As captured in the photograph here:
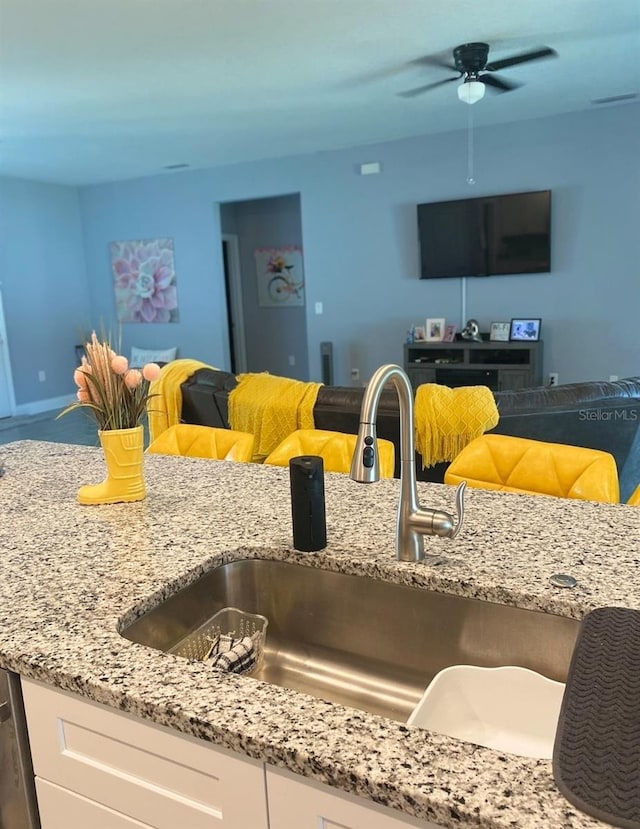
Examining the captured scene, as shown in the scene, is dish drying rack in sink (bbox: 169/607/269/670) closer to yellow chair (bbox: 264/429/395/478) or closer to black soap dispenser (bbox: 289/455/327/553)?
black soap dispenser (bbox: 289/455/327/553)

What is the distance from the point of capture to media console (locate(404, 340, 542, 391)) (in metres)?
5.69

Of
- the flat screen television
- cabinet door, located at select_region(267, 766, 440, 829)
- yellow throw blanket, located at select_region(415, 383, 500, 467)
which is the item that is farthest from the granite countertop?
the flat screen television

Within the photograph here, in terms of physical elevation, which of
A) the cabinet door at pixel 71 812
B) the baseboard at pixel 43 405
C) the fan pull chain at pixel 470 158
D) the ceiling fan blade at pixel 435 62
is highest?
the ceiling fan blade at pixel 435 62

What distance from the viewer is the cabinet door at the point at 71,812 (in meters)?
0.99

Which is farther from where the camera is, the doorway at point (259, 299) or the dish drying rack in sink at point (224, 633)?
the doorway at point (259, 299)

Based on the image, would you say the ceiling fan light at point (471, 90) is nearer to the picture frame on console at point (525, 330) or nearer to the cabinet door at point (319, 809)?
the picture frame on console at point (525, 330)

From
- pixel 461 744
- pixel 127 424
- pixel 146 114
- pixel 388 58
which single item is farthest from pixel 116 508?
pixel 146 114

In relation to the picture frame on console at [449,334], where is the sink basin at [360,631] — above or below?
below

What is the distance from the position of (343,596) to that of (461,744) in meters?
0.53

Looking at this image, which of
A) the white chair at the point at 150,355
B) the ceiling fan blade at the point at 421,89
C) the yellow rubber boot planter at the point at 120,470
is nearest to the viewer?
the yellow rubber boot planter at the point at 120,470

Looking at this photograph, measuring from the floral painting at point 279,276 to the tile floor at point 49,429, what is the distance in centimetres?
273

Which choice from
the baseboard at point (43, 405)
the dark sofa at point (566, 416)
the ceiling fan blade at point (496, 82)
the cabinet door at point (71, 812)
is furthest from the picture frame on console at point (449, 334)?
the cabinet door at point (71, 812)

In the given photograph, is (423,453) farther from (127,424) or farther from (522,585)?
(522,585)

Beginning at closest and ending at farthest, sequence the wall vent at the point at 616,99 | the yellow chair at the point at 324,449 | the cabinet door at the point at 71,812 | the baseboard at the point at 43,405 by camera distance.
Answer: the cabinet door at the point at 71,812
the yellow chair at the point at 324,449
the wall vent at the point at 616,99
the baseboard at the point at 43,405
